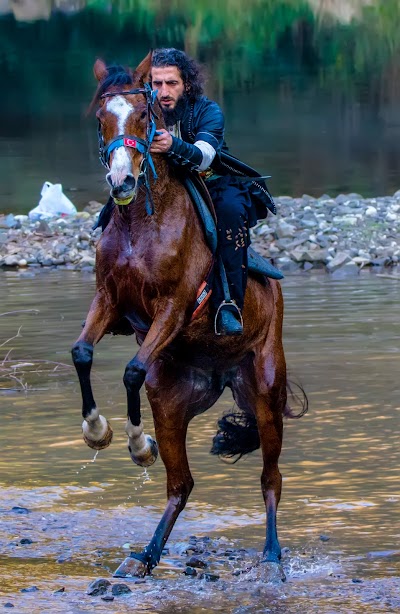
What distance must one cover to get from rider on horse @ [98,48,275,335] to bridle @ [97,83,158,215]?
0.27m

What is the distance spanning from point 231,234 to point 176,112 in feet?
2.20

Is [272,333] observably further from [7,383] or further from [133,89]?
[7,383]

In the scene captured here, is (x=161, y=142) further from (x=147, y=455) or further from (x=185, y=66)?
(x=147, y=455)

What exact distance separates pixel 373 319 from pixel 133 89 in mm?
9315

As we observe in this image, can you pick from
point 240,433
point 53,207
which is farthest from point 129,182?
point 53,207

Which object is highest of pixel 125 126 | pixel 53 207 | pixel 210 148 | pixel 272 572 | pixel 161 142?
pixel 125 126

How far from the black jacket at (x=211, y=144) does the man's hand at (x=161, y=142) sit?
0.13 ft

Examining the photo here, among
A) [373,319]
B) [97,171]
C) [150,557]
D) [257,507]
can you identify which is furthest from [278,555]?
[97,171]

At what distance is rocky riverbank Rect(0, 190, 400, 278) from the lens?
22.2m

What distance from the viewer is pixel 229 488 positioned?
332 inches

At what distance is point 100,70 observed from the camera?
6.82m

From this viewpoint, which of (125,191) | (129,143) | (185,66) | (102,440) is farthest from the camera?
(185,66)

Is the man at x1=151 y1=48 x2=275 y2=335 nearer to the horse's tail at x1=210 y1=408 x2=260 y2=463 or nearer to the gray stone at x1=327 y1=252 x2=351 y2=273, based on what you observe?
the horse's tail at x1=210 y1=408 x2=260 y2=463

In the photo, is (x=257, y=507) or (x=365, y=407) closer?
(x=257, y=507)
